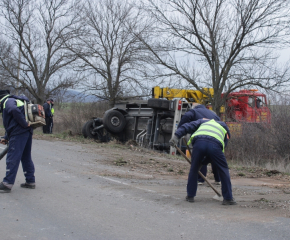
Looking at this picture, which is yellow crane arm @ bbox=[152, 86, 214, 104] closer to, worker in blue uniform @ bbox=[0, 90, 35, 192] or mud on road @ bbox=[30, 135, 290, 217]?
mud on road @ bbox=[30, 135, 290, 217]

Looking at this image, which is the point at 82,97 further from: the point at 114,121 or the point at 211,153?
the point at 211,153

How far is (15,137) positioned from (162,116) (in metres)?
8.43

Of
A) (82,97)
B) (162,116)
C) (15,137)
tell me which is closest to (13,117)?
(15,137)

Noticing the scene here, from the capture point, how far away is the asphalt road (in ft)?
13.8

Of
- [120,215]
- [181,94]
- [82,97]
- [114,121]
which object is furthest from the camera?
[82,97]

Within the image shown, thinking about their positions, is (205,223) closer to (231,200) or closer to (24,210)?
(231,200)

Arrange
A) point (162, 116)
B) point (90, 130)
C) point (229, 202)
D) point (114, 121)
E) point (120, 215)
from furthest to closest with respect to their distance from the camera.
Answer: point (90, 130) → point (114, 121) → point (162, 116) → point (229, 202) → point (120, 215)

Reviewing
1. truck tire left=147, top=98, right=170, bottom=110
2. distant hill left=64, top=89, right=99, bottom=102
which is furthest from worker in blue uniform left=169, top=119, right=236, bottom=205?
distant hill left=64, top=89, right=99, bottom=102

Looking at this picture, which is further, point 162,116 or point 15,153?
point 162,116

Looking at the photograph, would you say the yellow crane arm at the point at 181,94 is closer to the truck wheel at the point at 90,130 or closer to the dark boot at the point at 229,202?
the truck wheel at the point at 90,130

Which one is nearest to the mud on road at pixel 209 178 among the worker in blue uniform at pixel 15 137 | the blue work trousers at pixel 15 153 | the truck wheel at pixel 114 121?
the worker in blue uniform at pixel 15 137

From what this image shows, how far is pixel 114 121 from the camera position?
50.0ft

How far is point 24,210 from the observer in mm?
5047

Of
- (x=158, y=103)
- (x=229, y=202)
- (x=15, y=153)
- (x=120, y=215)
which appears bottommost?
(x=120, y=215)
